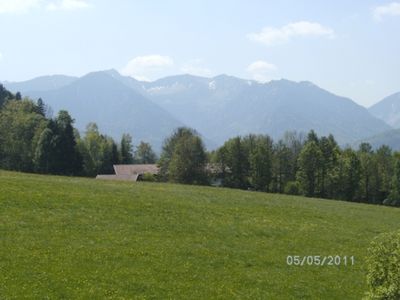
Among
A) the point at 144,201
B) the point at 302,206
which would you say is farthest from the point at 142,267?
the point at 302,206

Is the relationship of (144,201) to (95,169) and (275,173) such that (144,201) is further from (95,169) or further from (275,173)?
(95,169)

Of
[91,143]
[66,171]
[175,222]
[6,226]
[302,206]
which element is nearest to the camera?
[6,226]

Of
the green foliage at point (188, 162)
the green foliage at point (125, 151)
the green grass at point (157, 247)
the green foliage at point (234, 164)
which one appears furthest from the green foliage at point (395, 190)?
the green foliage at point (125, 151)

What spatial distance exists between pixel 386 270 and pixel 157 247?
13.9m

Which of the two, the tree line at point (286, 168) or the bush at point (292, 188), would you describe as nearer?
the tree line at point (286, 168)

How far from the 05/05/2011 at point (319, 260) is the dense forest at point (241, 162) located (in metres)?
82.3

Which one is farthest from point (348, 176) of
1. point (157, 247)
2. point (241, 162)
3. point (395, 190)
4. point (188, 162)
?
point (157, 247)

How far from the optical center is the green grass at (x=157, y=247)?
22766mm

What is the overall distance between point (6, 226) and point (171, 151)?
98.1 meters

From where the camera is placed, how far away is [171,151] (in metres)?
126

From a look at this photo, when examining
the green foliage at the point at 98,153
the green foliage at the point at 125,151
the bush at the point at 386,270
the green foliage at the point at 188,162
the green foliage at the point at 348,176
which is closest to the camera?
the bush at the point at 386,270

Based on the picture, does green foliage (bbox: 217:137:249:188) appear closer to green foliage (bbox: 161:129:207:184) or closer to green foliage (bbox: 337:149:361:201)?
green foliage (bbox: 161:129:207:184)

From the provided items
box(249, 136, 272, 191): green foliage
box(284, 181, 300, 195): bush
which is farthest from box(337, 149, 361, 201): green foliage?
box(249, 136, 272, 191): green foliage

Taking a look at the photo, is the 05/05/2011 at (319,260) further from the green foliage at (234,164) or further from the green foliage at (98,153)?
the green foliage at (98,153)
